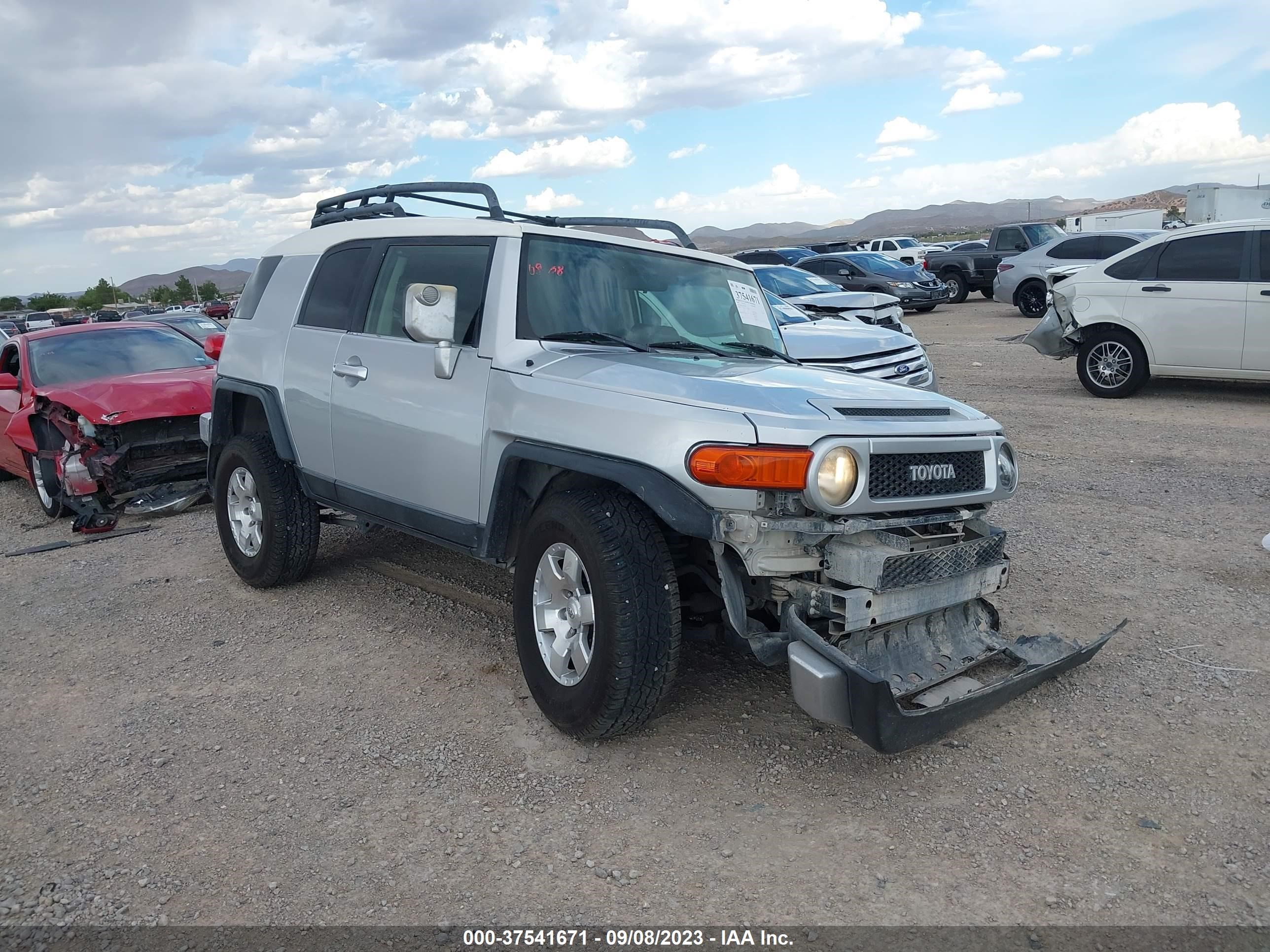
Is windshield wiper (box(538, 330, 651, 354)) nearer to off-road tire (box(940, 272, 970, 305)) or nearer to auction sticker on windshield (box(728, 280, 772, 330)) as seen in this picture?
auction sticker on windshield (box(728, 280, 772, 330))

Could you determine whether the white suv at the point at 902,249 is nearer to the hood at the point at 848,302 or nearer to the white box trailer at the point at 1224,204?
the white box trailer at the point at 1224,204

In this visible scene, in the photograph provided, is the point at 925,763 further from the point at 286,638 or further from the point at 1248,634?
the point at 286,638

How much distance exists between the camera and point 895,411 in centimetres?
375

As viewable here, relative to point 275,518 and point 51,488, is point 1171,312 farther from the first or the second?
point 51,488

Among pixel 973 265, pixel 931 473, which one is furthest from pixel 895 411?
pixel 973 265

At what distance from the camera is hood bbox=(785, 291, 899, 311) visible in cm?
1209

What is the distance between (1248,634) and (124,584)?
247 inches

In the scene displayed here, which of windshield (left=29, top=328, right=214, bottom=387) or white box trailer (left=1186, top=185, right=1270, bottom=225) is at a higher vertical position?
white box trailer (left=1186, top=185, right=1270, bottom=225)

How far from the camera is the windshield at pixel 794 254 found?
79.4 feet

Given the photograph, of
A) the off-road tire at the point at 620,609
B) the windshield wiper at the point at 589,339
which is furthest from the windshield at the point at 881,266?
the off-road tire at the point at 620,609

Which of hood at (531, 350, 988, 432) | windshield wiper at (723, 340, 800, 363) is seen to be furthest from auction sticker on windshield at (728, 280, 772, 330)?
hood at (531, 350, 988, 432)

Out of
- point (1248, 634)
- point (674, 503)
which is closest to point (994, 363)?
point (1248, 634)

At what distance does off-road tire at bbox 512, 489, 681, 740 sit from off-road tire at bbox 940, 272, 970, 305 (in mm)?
24314

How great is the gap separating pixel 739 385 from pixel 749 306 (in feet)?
5.06
